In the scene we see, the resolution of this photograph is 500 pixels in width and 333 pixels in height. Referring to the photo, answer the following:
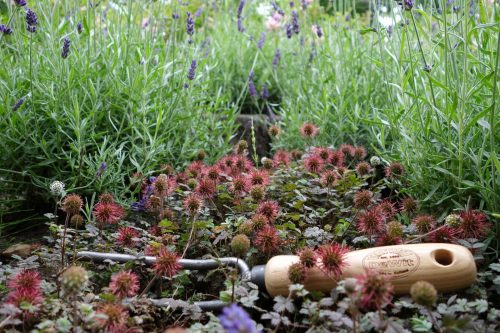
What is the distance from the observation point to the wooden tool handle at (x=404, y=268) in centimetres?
132

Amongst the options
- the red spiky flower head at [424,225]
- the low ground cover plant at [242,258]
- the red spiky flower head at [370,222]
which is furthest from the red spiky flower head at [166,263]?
the red spiky flower head at [424,225]

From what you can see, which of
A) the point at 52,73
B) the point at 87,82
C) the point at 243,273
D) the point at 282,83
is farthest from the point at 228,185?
the point at 282,83

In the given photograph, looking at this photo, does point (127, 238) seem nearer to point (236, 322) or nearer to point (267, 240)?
point (267, 240)

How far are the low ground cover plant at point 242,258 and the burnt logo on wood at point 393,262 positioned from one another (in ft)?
0.23

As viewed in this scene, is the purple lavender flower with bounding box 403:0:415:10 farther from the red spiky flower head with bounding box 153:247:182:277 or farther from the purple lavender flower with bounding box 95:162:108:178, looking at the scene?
the purple lavender flower with bounding box 95:162:108:178

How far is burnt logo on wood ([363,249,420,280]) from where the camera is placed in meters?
1.33

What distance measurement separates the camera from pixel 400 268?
133 cm

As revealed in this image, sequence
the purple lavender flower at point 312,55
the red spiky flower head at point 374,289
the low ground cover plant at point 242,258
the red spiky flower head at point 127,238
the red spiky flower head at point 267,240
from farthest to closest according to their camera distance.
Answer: the purple lavender flower at point 312,55
the red spiky flower head at point 127,238
the red spiky flower head at point 267,240
the low ground cover plant at point 242,258
the red spiky flower head at point 374,289

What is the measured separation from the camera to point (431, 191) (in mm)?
1827

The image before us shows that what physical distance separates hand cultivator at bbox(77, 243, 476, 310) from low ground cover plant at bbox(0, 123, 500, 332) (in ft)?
0.14

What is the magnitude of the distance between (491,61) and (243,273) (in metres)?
1.08

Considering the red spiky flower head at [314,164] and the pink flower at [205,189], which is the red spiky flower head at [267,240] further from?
the red spiky flower head at [314,164]

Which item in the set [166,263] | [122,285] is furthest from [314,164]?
[122,285]

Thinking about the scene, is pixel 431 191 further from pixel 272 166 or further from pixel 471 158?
pixel 272 166
